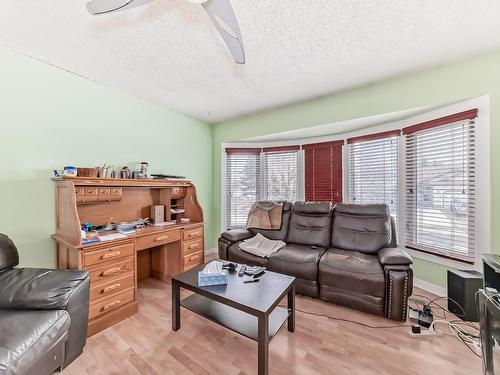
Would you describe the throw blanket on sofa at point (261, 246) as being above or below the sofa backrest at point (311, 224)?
below

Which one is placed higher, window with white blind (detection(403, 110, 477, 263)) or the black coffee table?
window with white blind (detection(403, 110, 477, 263))

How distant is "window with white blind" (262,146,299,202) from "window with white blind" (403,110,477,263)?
1.57 m

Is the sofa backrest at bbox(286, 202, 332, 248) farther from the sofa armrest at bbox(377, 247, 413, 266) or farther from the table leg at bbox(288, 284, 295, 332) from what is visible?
the table leg at bbox(288, 284, 295, 332)

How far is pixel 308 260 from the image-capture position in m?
2.24

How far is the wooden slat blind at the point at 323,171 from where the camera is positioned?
3303 millimetres

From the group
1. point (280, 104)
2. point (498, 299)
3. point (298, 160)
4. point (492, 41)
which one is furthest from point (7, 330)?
point (492, 41)

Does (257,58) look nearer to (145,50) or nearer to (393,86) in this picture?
(145,50)

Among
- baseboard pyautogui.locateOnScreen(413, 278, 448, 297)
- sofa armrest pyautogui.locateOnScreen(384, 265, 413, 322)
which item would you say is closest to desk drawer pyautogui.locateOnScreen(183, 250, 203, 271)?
sofa armrest pyautogui.locateOnScreen(384, 265, 413, 322)

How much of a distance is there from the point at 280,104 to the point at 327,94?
0.66 metres

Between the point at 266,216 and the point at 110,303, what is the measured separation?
6.65 ft

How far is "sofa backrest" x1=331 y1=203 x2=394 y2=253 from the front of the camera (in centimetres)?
241

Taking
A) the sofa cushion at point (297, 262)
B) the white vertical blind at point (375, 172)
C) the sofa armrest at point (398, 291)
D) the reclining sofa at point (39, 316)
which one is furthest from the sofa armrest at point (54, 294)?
the white vertical blind at point (375, 172)

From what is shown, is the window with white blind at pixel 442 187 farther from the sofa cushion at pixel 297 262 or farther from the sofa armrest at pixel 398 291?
the sofa cushion at pixel 297 262

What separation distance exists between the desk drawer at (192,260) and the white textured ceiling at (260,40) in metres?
2.13
